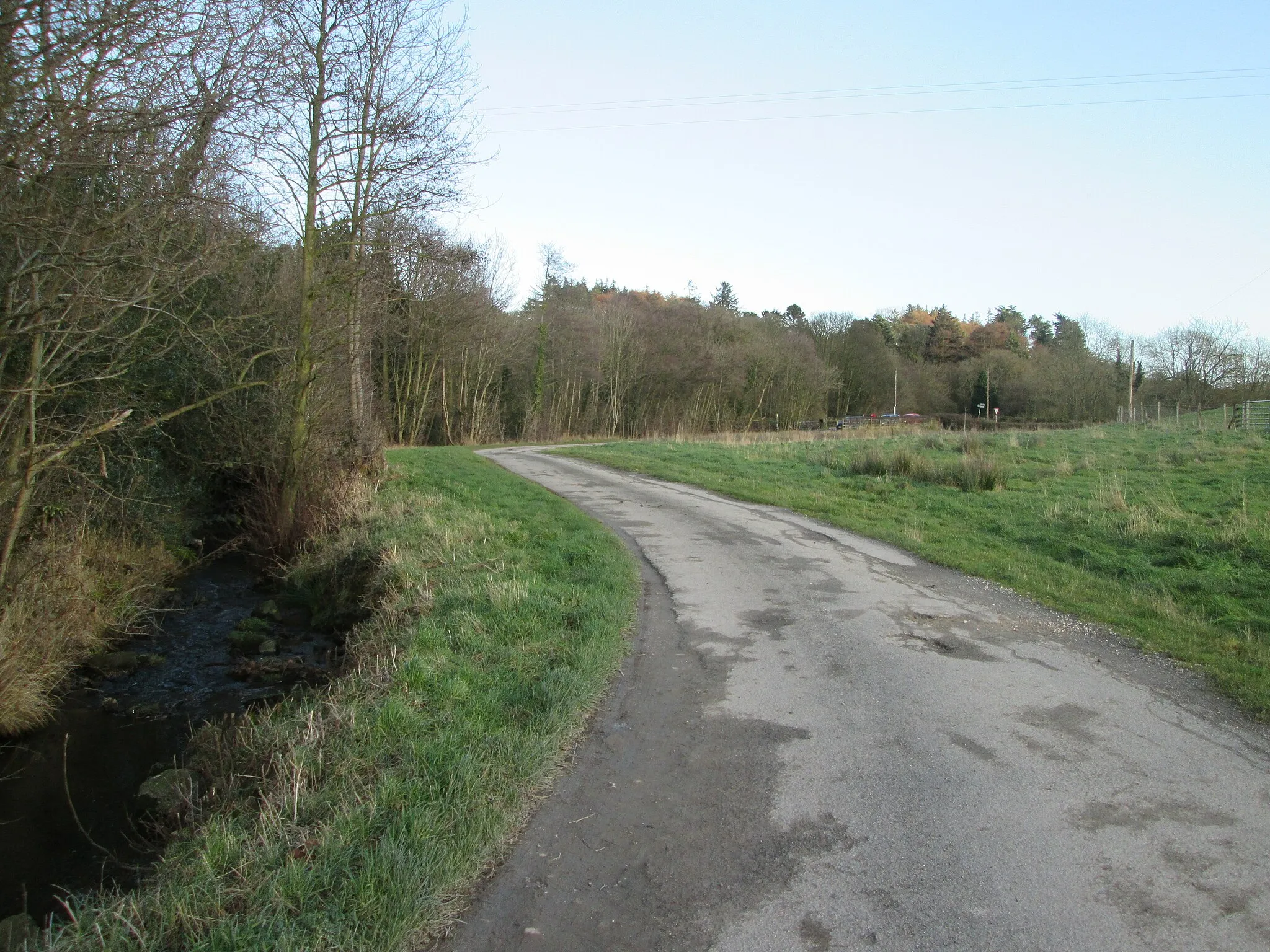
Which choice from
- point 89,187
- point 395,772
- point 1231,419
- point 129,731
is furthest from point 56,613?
point 1231,419

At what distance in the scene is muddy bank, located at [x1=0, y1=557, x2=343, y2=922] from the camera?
18.5 feet

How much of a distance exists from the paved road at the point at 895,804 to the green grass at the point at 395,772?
0.87ft

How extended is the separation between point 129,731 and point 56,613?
1835mm

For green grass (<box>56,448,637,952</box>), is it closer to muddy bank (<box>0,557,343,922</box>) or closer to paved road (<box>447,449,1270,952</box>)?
paved road (<box>447,449,1270,952</box>)

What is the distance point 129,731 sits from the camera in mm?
7996

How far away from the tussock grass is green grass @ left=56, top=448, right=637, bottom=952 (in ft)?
7.57

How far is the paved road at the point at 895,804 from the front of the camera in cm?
338

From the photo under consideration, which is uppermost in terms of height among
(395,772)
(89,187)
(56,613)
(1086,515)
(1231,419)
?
(89,187)

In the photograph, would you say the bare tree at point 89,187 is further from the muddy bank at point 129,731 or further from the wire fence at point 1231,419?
the wire fence at point 1231,419

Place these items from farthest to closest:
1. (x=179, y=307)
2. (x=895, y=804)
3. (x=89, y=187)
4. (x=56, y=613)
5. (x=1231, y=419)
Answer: (x=1231, y=419)
(x=179, y=307)
(x=56, y=613)
(x=89, y=187)
(x=895, y=804)

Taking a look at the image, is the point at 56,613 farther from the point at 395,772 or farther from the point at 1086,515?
the point at 1086,515

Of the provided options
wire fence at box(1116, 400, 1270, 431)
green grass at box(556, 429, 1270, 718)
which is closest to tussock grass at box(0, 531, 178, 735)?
green grass at box(556, 429, 1270, 718)

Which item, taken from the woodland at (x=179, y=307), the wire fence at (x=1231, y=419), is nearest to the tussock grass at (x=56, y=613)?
the woodland at (x=179, y=307)

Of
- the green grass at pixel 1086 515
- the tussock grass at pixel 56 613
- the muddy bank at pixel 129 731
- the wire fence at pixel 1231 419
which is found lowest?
the muddy bank at pixel 129 731
